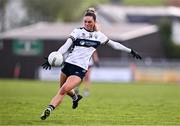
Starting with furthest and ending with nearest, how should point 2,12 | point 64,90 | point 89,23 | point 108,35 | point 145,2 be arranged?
point 145,2
point 2,12
point 108,35
point 89,23
point 64,90

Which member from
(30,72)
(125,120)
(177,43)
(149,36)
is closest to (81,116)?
(125,120)

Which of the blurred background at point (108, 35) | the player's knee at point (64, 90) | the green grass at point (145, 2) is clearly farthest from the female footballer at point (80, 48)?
the green grass at point (145, 2)

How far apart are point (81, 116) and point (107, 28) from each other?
51286 mm

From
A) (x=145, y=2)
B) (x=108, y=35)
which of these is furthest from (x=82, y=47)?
(x=145, y=2)

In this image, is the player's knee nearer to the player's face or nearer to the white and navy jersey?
the white and navy jersey

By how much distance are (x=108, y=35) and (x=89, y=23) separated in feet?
150

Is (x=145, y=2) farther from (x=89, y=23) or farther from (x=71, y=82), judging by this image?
(x=71, y=82)

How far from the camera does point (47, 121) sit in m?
14.3

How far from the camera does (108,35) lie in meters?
60.1

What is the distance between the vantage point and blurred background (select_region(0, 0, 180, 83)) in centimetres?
4809

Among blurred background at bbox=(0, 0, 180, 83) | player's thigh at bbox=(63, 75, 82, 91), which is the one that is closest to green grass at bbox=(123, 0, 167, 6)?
blurred background at bbox=(0, 0, 180, 83)

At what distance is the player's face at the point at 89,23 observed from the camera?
47.6ft

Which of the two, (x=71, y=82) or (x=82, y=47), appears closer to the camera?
(x=71, y=82)

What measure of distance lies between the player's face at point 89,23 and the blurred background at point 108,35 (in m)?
31.9
